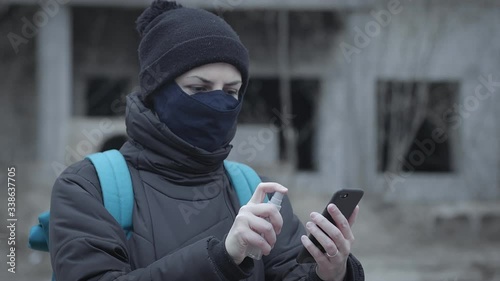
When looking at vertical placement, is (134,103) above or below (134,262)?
above

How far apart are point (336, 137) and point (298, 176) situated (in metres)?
0.84

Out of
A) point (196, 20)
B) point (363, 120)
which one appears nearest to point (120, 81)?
point (363, 120)

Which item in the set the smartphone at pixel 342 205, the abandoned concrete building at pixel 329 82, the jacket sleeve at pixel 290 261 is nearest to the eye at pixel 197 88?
the jacket sleeve at pixel 290 261

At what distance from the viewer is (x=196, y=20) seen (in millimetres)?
2209

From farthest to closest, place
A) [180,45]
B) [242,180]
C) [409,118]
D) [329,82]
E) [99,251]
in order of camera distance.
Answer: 1. [329,82]
2. [409,118]
3. [242,180]
4. [180,45]
5. [99,251]

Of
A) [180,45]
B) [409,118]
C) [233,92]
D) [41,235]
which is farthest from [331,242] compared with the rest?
[409,118]

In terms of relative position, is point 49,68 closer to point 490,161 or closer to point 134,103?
point 490,161

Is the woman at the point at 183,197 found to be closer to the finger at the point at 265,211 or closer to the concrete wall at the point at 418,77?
the finger at the point at 265,211

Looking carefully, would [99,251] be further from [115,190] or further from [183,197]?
[183,197]

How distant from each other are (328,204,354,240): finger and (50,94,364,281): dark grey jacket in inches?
6.7

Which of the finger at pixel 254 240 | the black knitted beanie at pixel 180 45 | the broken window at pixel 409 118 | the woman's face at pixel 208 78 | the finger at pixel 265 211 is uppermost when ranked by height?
the black knitted beanie at pixel 180 45

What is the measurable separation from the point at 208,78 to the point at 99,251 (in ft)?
1.91

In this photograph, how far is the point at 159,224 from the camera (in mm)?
2027

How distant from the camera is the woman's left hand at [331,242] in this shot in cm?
188
